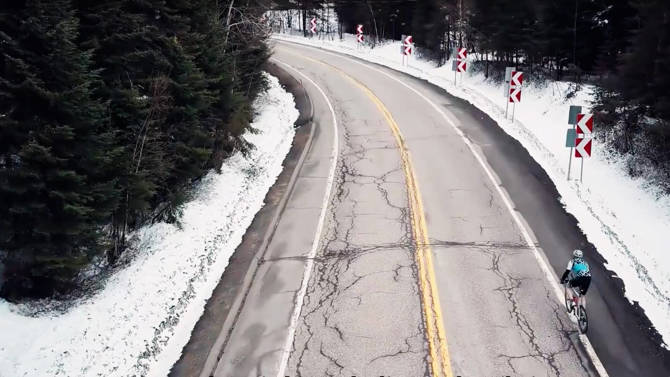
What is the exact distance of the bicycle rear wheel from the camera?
8.86 meters

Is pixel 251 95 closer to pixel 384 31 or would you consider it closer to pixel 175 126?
pixel 175 126

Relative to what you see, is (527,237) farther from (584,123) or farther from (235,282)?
(235,282)

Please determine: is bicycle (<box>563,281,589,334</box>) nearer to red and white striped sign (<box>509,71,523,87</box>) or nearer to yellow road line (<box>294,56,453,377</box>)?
yellow road line (<box>294,56,453,377</box>)

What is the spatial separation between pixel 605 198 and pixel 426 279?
7.07 metres

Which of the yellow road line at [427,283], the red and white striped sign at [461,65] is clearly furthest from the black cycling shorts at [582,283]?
the red and white striped sign at [461,65]

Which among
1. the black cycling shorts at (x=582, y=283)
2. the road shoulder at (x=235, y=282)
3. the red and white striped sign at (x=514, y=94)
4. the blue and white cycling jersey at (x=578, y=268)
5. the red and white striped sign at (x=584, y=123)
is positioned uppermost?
the red and white striped sign at (x=514, y=94)

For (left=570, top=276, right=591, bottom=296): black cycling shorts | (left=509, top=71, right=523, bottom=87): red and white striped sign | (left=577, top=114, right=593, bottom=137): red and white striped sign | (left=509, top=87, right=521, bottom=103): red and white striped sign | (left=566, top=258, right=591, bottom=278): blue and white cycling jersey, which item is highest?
(left=509, top=71, right=523, bottom=87): red and white striped sign

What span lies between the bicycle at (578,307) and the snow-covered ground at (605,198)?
1.26m

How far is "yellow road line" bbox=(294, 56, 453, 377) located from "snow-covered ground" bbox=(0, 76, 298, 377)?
4082 millimetres

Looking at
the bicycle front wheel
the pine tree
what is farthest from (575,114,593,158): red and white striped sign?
the pine tree

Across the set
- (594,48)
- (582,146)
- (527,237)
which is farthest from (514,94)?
(527,237)

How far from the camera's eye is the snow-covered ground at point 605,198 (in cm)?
1055

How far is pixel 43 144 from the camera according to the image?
8.80 m

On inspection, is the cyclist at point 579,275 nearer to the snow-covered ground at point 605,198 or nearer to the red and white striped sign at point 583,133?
the snow-covered ground at point 605,198
